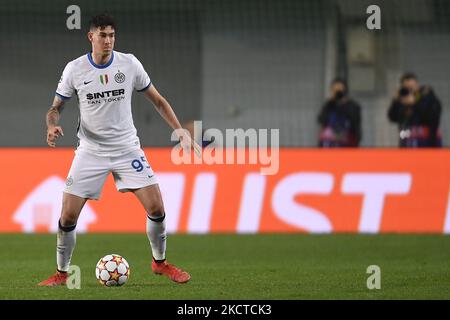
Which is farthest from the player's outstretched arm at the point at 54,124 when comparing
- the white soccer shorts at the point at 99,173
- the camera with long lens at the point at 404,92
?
the camera with long lens at the point at 404,92

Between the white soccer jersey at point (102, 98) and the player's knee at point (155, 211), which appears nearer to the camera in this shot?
the white soccer jersey at point (102, 98)

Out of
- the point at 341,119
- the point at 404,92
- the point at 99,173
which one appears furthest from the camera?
the point at 341,119

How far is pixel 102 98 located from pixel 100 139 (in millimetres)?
339

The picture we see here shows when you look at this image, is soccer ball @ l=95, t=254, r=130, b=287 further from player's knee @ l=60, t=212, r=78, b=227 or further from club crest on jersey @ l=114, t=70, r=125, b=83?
club crest on jersey @ l=114, t=70, r=125, b=83

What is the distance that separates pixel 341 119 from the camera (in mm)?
17031

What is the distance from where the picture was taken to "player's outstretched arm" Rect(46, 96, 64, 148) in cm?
881

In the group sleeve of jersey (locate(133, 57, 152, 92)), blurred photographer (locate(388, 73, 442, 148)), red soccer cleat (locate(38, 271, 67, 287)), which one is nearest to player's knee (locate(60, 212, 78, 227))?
red soccer cleat (locate(38, 271, 67, 287))

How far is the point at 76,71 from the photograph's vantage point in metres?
9.23

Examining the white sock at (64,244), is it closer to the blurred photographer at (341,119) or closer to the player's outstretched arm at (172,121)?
the player's outstretched arm at (172,121)

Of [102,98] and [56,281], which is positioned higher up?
[102,98]

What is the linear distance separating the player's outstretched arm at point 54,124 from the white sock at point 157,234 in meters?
1.07

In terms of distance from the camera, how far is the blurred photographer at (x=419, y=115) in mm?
16641

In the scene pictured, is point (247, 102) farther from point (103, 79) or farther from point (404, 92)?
point (103, 79)

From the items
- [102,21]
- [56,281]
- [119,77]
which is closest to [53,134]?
[119,77]
